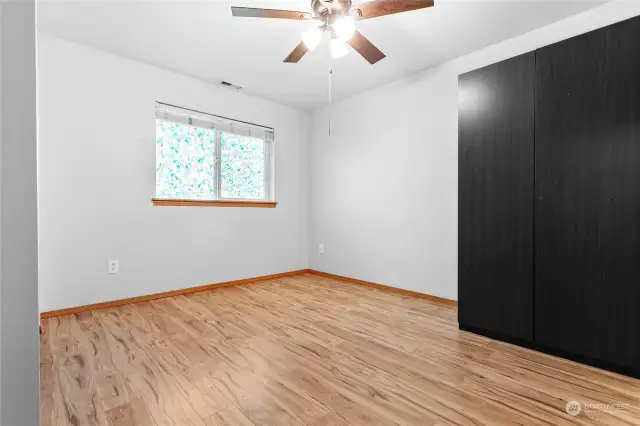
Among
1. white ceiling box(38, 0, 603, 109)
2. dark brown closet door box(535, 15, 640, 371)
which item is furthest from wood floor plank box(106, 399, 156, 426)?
white ceiling box(38, 0, 603, 109)

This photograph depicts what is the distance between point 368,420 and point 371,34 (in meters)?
2.64

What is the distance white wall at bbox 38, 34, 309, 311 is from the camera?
2.65 meters

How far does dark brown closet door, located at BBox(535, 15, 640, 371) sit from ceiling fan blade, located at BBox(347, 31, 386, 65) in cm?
100

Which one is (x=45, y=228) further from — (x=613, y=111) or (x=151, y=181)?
(x=613, y=111)

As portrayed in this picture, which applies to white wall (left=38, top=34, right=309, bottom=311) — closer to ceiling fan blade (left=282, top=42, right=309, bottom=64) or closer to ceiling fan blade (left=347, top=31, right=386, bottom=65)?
ceiling fan blade (left=282, top=42, right=309, bottom=64)

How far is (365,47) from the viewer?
2.21 m

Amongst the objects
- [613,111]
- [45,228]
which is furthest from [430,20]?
[45,228]

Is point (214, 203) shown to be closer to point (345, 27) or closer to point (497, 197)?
point (345, 27)

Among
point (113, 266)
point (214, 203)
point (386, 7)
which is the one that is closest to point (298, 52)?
point (386, 7)

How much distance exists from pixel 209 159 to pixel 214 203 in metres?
0.50

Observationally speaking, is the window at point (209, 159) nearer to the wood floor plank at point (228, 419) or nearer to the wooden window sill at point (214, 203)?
the wooden window sill at point (214, 203)

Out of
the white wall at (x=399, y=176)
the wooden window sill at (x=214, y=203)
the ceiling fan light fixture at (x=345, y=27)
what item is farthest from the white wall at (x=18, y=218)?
the white wall at (x=399, y=176)

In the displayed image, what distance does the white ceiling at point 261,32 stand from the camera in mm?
2291

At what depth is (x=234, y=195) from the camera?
3.91 m
